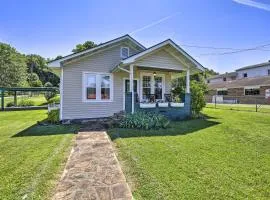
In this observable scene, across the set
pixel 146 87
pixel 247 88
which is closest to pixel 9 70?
pixel 146 87

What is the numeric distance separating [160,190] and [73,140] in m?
4.39

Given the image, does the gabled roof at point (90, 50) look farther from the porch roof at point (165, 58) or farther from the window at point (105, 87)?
the window at point (105, 87)

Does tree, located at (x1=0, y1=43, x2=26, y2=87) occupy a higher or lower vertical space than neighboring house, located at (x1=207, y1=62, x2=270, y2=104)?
higher

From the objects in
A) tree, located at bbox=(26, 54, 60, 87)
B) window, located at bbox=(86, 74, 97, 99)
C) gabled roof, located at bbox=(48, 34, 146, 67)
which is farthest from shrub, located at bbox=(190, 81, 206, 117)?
tree, located at bbox=(26, 54, 60, 87)

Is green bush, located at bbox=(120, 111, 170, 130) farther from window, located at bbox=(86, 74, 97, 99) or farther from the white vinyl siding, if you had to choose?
window, located at bbox=(86, 74, 97, 99)

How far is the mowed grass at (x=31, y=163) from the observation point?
11.2ft

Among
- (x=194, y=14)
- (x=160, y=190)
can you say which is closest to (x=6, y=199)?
(x=160, y=190)

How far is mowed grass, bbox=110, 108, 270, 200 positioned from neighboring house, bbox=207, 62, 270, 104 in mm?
16522

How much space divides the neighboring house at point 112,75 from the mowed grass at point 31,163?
390 cm

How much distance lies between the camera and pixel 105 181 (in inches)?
148

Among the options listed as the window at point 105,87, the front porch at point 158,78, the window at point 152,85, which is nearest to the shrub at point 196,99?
the front porch at point 158,78

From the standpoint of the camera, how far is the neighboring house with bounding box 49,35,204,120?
1084 cm

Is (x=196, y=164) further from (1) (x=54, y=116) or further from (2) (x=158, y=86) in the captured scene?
(2) (x=158, y=86)

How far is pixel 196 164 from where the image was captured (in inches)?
180
